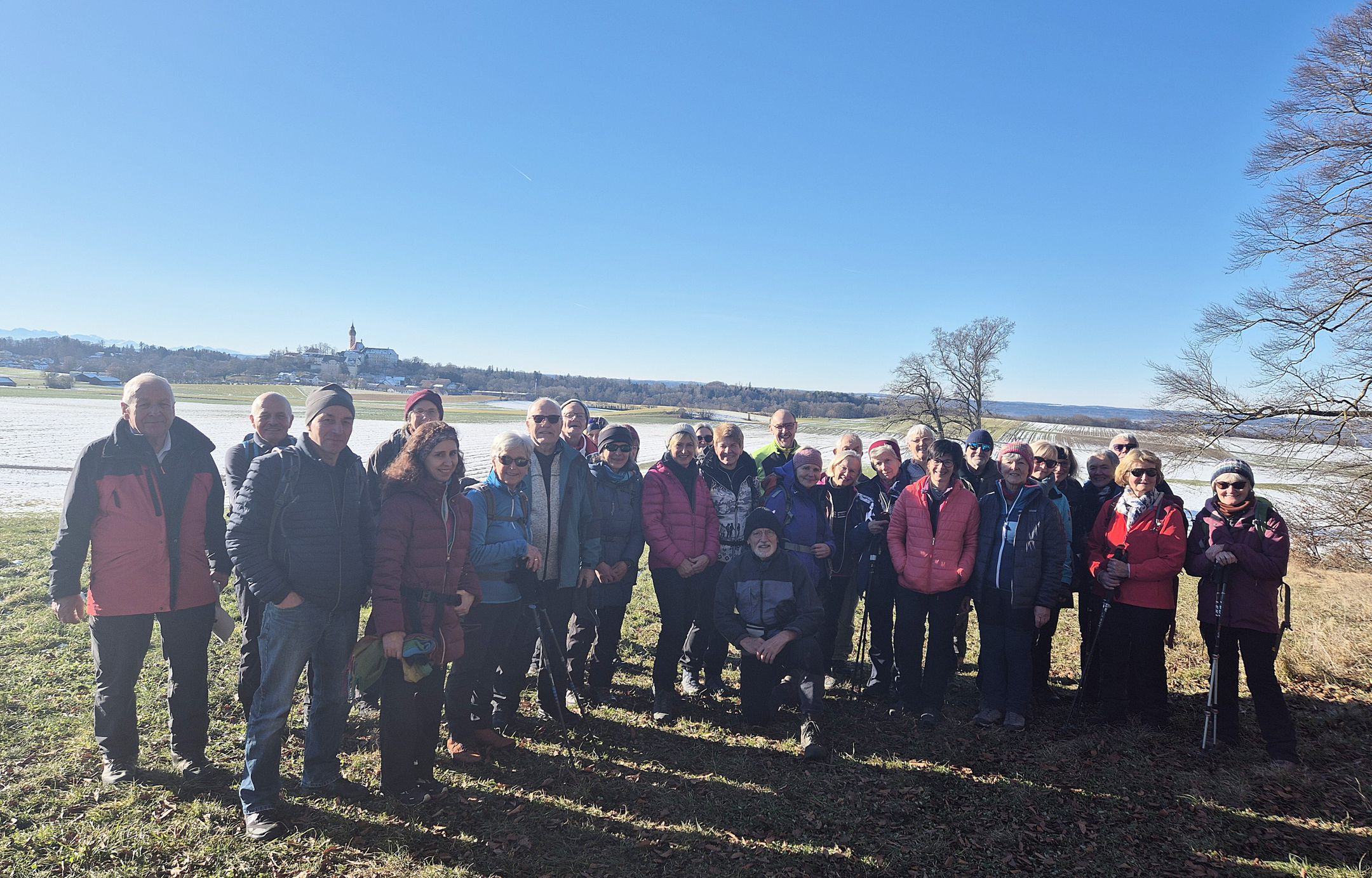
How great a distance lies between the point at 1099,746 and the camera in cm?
523

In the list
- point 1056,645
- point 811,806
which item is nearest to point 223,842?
point 811,806

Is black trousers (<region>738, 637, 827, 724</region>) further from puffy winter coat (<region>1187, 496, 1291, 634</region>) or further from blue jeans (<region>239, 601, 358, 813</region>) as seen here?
blue jeans (<region>239, 601, 358, 813</region>)

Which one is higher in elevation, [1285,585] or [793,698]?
[1285,585]

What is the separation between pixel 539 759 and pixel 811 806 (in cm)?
199

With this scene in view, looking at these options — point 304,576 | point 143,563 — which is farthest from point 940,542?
point 143,563

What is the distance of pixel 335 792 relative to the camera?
4199mm

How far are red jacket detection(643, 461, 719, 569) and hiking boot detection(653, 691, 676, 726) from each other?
3.60 ft

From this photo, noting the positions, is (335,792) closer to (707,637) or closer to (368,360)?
(707,637)

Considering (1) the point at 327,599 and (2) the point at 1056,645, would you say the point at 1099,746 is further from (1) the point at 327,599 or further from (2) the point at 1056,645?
(1) the point at 327,599

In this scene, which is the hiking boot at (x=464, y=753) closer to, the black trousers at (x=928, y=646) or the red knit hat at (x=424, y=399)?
the red knit hat at (x=424, y=399)

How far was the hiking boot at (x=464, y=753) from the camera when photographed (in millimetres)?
4707

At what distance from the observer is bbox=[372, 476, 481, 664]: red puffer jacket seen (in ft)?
12.9

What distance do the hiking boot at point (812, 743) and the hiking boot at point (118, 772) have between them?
4.58 metres

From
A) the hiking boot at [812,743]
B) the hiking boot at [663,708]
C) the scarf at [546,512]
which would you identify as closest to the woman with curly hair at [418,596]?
the scarf at [546,512]
